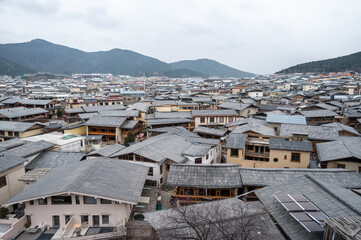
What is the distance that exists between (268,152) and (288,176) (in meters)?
7.65

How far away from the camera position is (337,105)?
5197 centimetres

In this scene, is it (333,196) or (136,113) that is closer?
(333,196)

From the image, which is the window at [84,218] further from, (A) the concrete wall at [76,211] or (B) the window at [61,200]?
(B) the window at [61,200]

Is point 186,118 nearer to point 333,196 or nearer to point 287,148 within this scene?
point 287,148

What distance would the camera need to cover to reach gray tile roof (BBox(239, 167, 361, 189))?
18.0 m

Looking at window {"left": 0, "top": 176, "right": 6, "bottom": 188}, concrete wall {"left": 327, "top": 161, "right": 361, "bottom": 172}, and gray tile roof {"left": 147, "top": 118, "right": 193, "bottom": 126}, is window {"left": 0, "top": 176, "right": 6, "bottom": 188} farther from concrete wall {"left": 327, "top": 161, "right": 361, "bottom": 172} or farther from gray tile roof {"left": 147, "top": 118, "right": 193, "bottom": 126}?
concrete wall {"left": 327, "top": 161, "right": 361, "bottom": 172}

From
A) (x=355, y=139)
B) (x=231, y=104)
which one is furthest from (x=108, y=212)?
(x=231, y=104)

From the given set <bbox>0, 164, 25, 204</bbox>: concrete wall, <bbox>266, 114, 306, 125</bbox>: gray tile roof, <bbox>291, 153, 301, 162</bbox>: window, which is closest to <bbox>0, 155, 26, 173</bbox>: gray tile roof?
<bbox>0, 164, 25, 204</bbox>: concrete wall

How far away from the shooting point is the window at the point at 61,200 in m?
16.2

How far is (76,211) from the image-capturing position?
637 inches

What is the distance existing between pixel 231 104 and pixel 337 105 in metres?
24.8

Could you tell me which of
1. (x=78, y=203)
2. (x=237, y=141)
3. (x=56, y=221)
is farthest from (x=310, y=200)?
(x=56, y=221)

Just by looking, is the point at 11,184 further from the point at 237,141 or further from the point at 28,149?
the point at 237,141

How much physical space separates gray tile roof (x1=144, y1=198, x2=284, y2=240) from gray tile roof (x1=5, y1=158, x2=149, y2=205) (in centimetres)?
339
